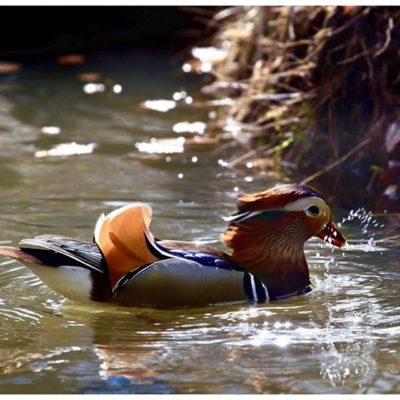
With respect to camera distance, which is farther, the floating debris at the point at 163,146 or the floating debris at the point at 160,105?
the floating debris at the point at 160,105

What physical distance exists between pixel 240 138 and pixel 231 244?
3.45 m

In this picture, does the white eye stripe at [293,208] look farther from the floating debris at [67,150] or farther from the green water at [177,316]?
the floating debris at [67,150]

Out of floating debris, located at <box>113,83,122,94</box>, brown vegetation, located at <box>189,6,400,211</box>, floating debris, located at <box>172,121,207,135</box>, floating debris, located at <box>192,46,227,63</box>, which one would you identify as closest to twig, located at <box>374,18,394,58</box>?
brown vegetation, located at <box>189,6,400,211</box>

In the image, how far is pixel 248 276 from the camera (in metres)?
5.07

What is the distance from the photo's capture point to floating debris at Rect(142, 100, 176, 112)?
389 inches

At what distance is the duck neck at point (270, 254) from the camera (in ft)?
16.9

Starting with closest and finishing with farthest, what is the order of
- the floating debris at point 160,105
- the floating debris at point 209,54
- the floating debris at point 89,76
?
the floating debris at point 160,105 < the floating debris at point 209,54 < the floating debris at point 89,76

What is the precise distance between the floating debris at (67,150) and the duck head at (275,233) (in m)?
3.29

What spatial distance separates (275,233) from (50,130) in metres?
4.20

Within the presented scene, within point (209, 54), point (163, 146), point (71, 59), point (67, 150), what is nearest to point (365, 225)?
point (163, 146)

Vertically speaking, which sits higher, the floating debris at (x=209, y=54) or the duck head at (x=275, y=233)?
the floating debris at (x=209, y=54)

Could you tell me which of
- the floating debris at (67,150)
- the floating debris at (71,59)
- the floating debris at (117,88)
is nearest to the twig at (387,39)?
the floating debris at (67,150)

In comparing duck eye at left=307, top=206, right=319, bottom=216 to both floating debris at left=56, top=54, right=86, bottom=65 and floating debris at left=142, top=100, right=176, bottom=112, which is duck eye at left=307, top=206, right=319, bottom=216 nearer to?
floating debris at left=142, top=100, right=176, bottom=112

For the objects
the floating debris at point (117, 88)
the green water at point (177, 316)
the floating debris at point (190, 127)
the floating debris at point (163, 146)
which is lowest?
the green water at point (177, 316)
